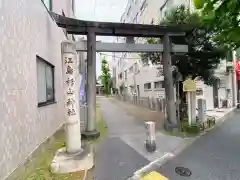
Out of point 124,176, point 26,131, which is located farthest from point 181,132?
point 26,131

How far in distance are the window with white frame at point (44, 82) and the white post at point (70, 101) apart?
133cm

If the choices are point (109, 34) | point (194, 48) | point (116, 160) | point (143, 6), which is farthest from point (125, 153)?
point (143, 6)

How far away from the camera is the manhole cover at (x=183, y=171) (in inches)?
211

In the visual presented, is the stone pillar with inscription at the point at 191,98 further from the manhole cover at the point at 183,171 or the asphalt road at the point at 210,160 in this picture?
the manhole cover at the point at 183,171

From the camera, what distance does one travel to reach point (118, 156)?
674cm

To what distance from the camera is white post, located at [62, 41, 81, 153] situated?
19.6 feet

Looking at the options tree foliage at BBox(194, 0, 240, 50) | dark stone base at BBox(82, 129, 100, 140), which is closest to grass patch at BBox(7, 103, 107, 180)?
dark stone base at BBox(82, 129, 100, 140)

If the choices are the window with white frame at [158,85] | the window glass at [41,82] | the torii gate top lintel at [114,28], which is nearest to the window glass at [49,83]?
the window glass at [41,82]

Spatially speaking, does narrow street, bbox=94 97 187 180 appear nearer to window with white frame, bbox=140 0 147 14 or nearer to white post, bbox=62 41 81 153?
white post, bbox=62 41 81 153

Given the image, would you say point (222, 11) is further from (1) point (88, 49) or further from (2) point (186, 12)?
(2) point (186, 12)

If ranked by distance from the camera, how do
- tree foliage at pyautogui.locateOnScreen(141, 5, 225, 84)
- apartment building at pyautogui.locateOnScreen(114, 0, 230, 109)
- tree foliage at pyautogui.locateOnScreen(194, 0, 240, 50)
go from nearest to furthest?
tree foliage at pyautogui.locateOnScreen(194, 0, 240, 50)
tree foliage at pyautogui.locateOnScreen(141, 5, 225, 84)
apartment building at pyautogui.locateOnScreen(114, 0, 230, 109)

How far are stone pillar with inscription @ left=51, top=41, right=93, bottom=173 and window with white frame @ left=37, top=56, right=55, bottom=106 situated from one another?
1.37 meters

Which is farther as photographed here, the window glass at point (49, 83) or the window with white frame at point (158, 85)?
the window with white frame at point (158, 85)

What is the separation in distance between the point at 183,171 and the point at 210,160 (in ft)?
4.07
